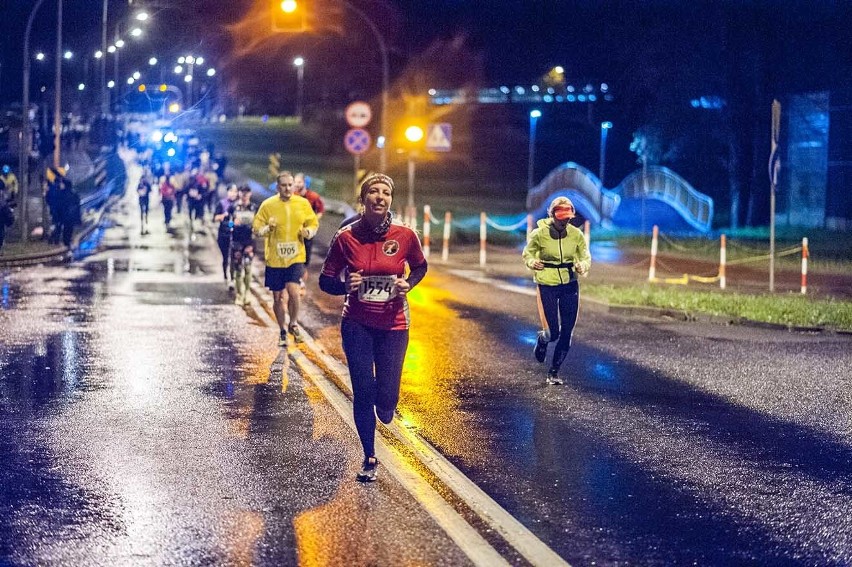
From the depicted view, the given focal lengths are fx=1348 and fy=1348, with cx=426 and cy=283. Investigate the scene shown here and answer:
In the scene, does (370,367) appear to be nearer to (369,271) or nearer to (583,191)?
(369,271)

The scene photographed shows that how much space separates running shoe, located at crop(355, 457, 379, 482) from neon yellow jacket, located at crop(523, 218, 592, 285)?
13.1 ft

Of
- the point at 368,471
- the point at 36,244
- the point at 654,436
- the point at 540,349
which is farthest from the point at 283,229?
the point at 36,244

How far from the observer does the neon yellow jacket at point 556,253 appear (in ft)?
37.8

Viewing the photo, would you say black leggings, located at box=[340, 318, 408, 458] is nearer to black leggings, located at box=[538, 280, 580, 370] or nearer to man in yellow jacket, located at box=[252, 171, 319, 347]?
black leggings, located at box=[538, 280, 580, 370]

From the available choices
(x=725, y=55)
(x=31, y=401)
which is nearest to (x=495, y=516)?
(x=31, y=401)

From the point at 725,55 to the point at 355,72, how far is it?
18628 mm

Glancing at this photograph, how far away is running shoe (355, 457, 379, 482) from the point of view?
7566 mm

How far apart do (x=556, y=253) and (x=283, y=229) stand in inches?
133

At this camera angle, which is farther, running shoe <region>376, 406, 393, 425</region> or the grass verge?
the grass verge

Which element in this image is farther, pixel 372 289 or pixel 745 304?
pixel 745 304

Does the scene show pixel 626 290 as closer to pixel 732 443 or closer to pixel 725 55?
pixel 732 443

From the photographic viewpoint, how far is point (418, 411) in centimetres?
1023

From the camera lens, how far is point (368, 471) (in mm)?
7723

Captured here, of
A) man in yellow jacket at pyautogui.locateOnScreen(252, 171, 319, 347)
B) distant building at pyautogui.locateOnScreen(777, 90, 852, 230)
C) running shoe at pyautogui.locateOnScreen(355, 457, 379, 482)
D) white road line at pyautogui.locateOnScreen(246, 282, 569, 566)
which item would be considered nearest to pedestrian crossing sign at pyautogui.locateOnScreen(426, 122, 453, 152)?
man in yellow jacket at pyautogui.locateOnScreen(252, 171, 319, 347)
